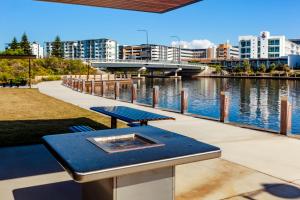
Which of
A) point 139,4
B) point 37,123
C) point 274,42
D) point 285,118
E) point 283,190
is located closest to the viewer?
point 283,190

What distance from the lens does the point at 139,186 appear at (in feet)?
13.3

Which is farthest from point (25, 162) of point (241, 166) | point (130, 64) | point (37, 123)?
point (130, 64)

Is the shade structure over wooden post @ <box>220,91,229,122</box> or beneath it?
over

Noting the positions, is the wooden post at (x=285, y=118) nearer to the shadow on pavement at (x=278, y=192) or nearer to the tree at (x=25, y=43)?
the shadow on pavement at (x=278, y=192)

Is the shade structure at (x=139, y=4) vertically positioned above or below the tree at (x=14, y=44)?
below

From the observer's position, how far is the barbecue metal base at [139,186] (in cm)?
394

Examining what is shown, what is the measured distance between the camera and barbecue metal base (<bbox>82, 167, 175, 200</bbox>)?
3.94m

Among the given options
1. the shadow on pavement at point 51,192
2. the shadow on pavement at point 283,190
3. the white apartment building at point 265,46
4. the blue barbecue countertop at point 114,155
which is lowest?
the shadow on pavement at point 283,190

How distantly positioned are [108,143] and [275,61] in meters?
154

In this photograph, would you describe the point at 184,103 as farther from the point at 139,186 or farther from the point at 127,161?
the point at 127,161

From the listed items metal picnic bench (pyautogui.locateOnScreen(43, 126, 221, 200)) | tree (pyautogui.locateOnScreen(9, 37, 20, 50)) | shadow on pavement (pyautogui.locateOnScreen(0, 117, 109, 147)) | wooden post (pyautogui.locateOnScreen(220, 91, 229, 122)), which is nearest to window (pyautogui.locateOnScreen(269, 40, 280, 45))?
tree (pyautogui.locateOnScreen(9, 37, 20, 50))

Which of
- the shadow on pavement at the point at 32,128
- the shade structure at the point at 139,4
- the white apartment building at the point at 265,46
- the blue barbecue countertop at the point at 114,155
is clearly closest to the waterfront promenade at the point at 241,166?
the blue barbecue countertop at the point at 114,155

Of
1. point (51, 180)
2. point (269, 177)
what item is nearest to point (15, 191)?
point (51, 180)

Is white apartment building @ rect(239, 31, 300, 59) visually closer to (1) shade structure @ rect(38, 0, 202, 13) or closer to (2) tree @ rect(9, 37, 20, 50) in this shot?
(2) tree @ rect(9, 37, 20, 50)
